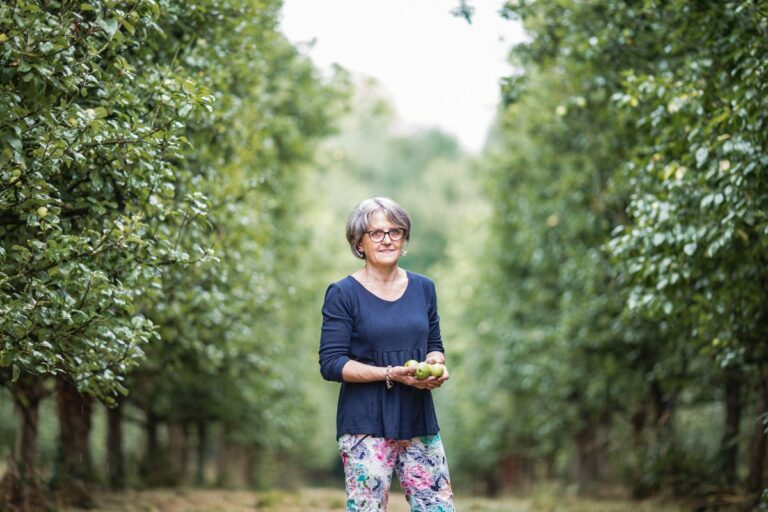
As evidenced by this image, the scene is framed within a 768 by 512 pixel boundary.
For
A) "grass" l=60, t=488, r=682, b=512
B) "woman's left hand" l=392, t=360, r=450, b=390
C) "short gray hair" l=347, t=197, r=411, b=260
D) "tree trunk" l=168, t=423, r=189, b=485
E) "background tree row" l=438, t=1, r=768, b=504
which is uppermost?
"background tree row" l=438, t=1, r=768, b=504

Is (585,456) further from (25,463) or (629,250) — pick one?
(25,463)

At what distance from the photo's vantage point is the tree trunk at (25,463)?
985cm

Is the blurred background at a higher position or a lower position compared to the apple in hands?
higher

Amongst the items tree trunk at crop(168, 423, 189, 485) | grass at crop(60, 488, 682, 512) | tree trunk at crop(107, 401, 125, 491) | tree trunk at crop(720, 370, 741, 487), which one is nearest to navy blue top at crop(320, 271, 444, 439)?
grass at crop(60, 488, 682, 512)

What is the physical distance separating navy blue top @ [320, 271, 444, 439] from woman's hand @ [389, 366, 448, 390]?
211mm

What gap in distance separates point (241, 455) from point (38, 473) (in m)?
22.9

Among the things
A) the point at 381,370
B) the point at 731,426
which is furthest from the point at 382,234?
the point at 731,426

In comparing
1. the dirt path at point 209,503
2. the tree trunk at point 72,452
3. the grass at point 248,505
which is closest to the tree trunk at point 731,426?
the grass at point 248,505

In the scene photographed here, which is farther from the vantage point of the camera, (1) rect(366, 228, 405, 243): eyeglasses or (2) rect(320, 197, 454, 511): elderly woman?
(1) rect(366, 228, 405, 243): eyeglasses

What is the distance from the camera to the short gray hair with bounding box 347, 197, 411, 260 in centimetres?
526

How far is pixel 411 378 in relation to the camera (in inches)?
192

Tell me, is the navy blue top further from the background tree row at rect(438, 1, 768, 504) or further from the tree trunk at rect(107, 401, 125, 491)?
the tree trunk at rect(107, 401, 125, 491)

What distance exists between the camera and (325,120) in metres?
20.3

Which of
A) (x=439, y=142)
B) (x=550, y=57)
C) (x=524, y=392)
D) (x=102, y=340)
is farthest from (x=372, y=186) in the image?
(x=102, y=340)
